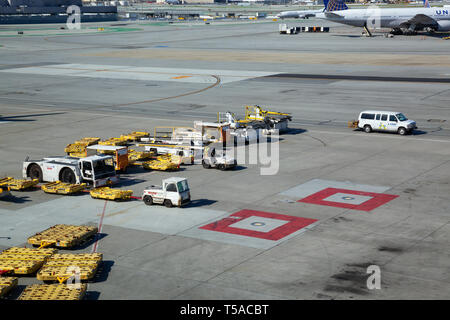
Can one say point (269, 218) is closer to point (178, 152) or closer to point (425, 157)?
point (178, 152)

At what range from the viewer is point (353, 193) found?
37594mm

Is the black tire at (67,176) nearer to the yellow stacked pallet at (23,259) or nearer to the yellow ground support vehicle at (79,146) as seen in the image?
the yellow ground support vehicle at (79,146)

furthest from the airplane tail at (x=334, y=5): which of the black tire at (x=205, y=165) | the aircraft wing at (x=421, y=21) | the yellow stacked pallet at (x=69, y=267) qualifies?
the yellow stacked pallet at (x=69, y=267)

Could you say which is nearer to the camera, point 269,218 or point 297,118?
point 269,218

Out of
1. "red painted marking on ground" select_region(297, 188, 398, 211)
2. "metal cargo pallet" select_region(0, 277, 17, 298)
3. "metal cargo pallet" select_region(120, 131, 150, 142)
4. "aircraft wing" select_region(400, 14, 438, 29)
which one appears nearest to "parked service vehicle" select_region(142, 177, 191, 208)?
"red painted marking on ground" select_region(297, 188, 398, 211)

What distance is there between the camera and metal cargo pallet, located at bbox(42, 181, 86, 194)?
1483 inches

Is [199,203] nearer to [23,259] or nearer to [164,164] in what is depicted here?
[164,164]

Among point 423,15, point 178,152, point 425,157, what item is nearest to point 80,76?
point 178,152

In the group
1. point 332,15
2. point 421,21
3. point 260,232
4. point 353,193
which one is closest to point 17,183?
point 260,232

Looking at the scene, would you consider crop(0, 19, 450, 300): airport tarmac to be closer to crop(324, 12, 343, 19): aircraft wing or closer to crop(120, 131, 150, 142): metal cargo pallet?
crop(120, 131, 150, 142): metal cargo pallet

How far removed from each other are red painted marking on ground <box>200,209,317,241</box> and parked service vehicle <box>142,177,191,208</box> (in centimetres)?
318

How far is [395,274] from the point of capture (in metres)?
25.8

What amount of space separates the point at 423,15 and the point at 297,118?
9874 centimetres

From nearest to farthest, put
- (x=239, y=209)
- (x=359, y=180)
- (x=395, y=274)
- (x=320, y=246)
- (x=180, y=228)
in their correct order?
1. (x=395, y=274)
2. (x=320, y=246)
3. (x=180, y=228)
4. (x=239, y=209)
5. (x=359, y=180)
